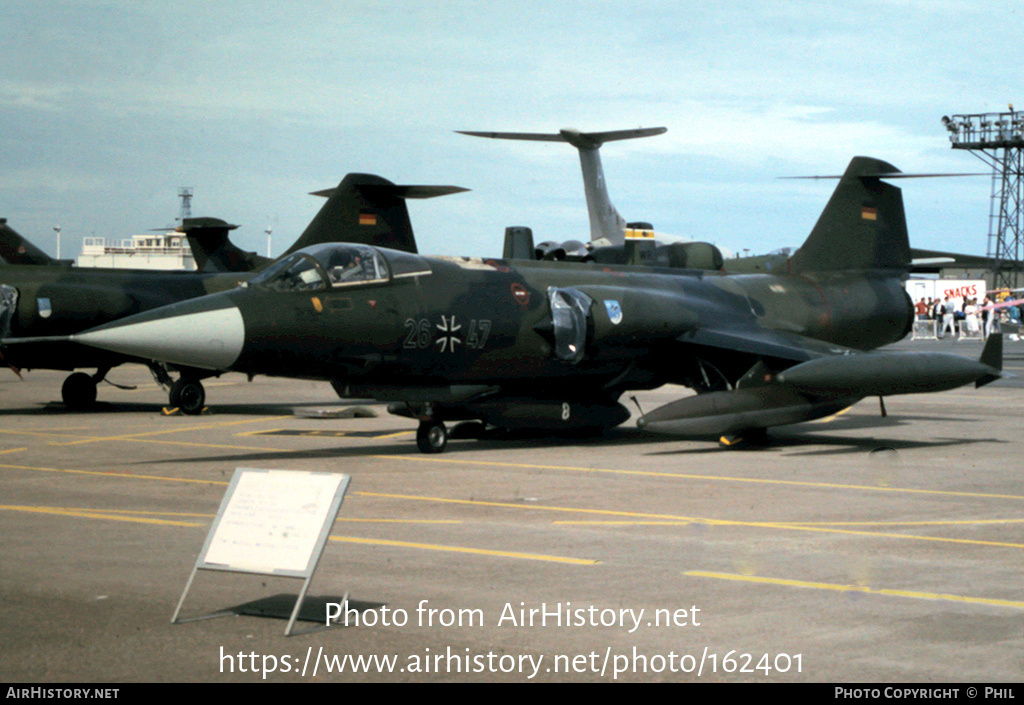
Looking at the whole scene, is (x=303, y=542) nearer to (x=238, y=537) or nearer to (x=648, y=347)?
(x=238, y=537)

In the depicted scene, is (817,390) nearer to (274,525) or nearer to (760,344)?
(760,344)

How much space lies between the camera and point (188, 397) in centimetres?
2183

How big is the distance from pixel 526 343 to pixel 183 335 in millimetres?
4750

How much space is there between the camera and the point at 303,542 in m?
6.62

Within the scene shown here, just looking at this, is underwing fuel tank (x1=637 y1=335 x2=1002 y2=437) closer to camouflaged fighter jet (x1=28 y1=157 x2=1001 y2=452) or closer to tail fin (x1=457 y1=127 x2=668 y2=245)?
camouflaged fighter jet (x1=28 y1=157 x2=1001 y2=452)

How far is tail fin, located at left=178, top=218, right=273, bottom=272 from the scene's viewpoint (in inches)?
1227

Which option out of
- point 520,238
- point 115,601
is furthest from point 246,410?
point 115,601

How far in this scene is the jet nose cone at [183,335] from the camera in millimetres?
12781

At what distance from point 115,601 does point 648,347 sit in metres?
10.8

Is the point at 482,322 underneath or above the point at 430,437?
above

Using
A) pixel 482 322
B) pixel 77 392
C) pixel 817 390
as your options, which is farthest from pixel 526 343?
pixel 77 392

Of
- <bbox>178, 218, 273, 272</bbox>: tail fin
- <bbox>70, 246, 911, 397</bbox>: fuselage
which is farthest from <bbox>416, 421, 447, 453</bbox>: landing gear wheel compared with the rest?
<bbox>178, 218, 273, 272</bbox>: tail fin
